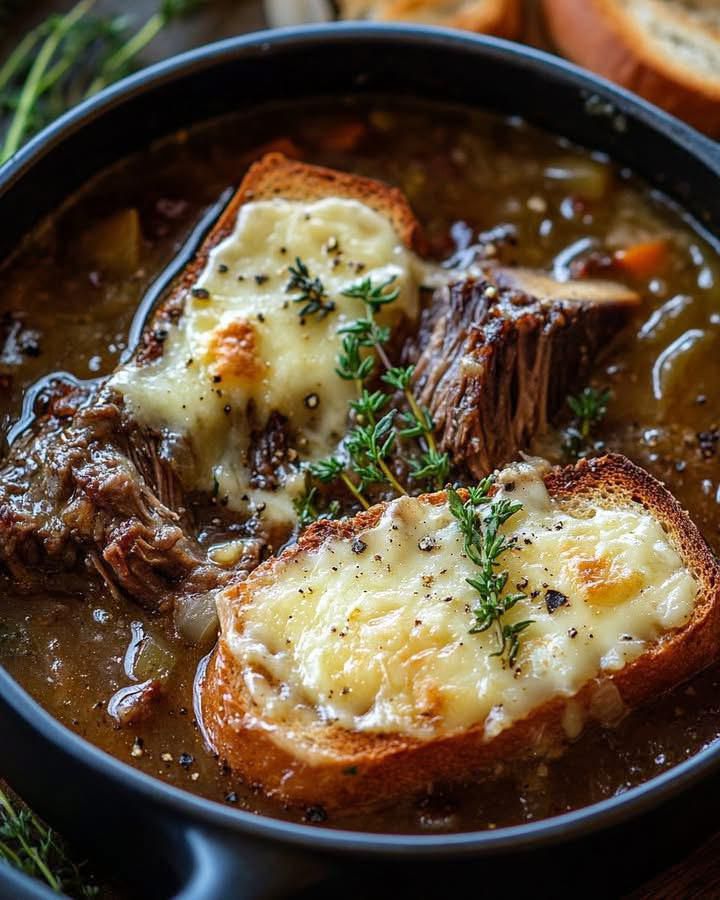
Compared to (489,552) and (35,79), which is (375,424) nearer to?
(489,552)

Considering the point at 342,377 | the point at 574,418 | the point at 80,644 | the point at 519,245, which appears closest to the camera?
the point at 80,644

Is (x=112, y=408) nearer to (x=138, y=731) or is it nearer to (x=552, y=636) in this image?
(x=138, y=731)

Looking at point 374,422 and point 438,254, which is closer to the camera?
point 374,422

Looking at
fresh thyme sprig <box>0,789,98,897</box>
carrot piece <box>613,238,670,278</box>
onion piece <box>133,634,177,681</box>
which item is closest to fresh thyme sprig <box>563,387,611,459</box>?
carrot piece <box>613,238,670,278</box>

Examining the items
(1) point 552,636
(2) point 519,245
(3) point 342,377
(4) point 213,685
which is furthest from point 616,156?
(4) point 213,685

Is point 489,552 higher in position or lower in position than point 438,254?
lower

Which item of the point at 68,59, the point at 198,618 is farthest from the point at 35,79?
the point at 198,618

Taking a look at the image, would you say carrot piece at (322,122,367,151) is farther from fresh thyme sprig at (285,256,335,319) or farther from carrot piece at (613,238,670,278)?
carrot piece at (613,238,670,278)

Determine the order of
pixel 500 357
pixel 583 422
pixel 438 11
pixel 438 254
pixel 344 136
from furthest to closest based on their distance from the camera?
pixel 438 11 < pixel 344 136 < pixel 438 254 < pixel 583 422 < pixel 500 357
